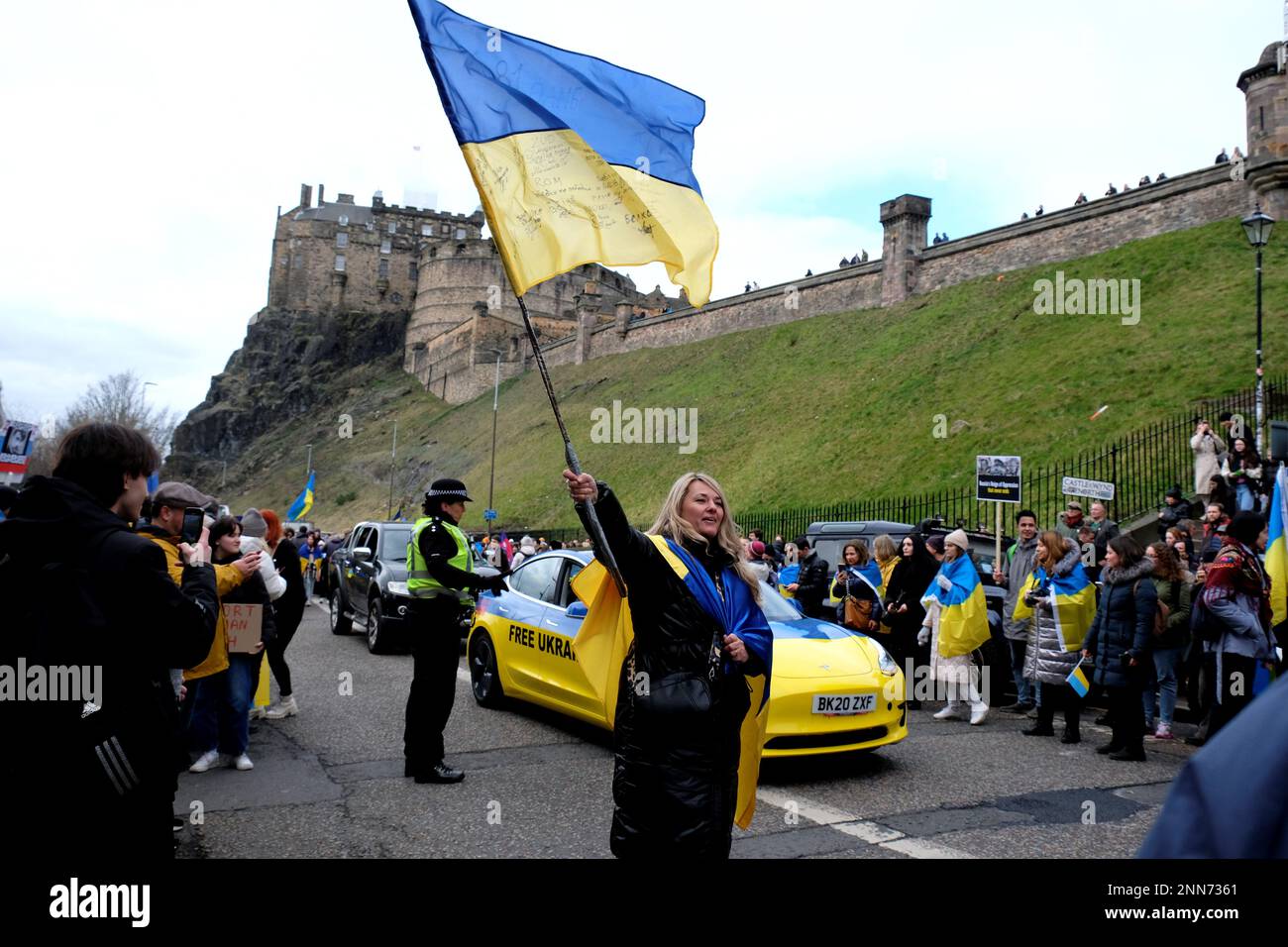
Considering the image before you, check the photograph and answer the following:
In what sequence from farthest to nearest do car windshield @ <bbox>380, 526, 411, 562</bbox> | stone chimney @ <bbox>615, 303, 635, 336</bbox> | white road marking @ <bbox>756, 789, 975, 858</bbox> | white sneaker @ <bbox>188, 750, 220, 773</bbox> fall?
stone chimney @ <bbox>615, 303, 635, 336</bbox>, car windshield @ <bbox>380, 526, 411, 562</bbox>, white sneaker @ <bbox>188, 750, 220, 773</bbox>, white road marking @ <bbox>756, 789, 975, 858</bbox>

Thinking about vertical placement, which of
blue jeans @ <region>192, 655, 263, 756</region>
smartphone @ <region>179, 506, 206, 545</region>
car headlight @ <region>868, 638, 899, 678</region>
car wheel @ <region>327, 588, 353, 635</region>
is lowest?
car wheel @ <region>327, 588, 353, 635</region>

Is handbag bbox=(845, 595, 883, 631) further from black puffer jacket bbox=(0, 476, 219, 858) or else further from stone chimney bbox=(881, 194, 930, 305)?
stone chimney bbox=(881, 194, 930, 305)

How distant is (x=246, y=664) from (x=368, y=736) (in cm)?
140

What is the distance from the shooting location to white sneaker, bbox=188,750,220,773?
684 centimetres

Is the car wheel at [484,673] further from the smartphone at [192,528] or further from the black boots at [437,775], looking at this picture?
the smartphone at [192,528]

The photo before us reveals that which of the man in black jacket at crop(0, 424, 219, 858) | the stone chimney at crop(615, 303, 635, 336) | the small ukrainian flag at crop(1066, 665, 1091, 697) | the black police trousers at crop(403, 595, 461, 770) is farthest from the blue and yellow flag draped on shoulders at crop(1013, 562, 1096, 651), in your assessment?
the stone chimney at crop(615, 303, 635, 336)

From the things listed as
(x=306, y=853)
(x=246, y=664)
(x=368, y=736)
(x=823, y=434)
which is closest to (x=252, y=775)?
(x=246, y=664)

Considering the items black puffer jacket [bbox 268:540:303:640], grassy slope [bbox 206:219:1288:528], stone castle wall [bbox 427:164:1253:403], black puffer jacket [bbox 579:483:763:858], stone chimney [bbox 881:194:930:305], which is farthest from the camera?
stone chimney [bbox 881:194:930:305]

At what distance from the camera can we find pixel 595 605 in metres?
3.91

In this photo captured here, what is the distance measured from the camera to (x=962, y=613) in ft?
30.2

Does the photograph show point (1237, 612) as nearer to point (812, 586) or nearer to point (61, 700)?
point (812, 586)

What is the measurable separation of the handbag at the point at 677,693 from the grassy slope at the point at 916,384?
1953 centimetres

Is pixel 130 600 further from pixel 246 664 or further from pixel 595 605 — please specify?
pixel 246 664

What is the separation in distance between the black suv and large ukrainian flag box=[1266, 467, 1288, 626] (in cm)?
887
